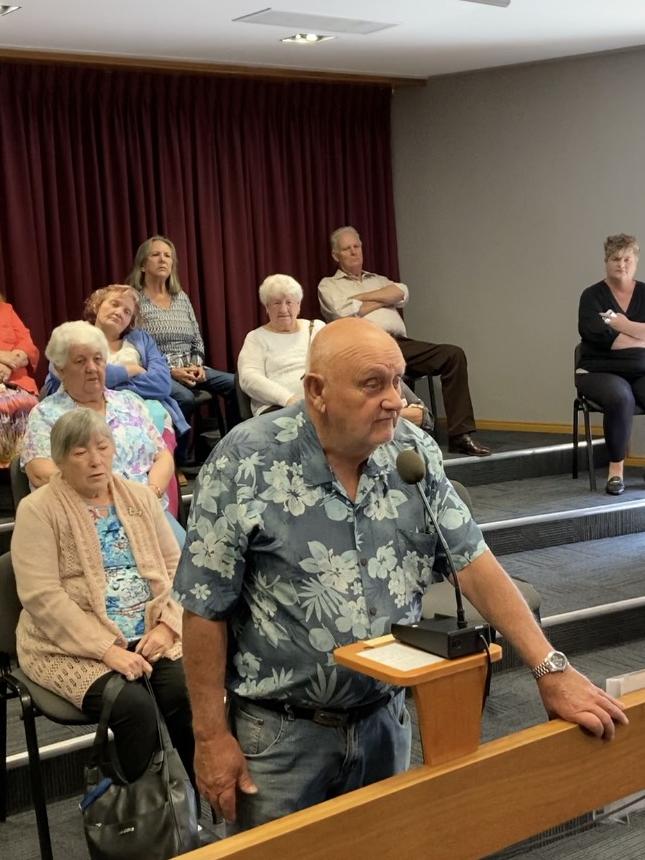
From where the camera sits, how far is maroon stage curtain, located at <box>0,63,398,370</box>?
574 cm

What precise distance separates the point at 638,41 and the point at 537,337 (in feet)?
5.64

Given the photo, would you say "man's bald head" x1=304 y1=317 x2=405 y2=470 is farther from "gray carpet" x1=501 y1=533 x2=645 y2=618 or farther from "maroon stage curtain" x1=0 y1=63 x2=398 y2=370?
"maroon stage curtain" x1=0 y1=63 x2=398 y2=370

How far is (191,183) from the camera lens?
20.6ft

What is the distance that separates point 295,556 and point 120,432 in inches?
82.0

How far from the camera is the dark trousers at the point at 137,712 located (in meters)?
2.56

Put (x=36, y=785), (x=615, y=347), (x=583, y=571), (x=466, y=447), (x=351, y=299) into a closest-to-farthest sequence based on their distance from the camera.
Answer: (x=36, y=785), (x=583, y=571), (x=615, y=347), (x=466, y=447), (x=351, y=299)

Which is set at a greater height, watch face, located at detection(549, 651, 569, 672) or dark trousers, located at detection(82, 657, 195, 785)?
watch face, located at detection(549, 651, 569, 672)

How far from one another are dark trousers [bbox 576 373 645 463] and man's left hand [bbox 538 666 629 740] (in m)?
4.07

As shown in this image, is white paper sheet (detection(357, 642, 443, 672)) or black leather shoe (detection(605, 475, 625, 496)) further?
black leather shoe (detection(605, 475, 625, 496))

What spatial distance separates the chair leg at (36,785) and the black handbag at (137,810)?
30 centimetres

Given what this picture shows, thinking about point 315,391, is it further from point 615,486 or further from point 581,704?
point 615,486

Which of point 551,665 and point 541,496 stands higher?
point 551,665

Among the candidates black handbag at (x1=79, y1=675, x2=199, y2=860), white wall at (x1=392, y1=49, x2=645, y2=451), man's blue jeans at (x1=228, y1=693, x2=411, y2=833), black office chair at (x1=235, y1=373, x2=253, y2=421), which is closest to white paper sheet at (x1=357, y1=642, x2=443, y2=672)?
man's blue jeans at (x1=228, y1=693, x2=411, y2=833)

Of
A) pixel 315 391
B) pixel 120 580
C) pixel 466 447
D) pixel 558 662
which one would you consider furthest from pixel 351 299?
pixel 558 662
